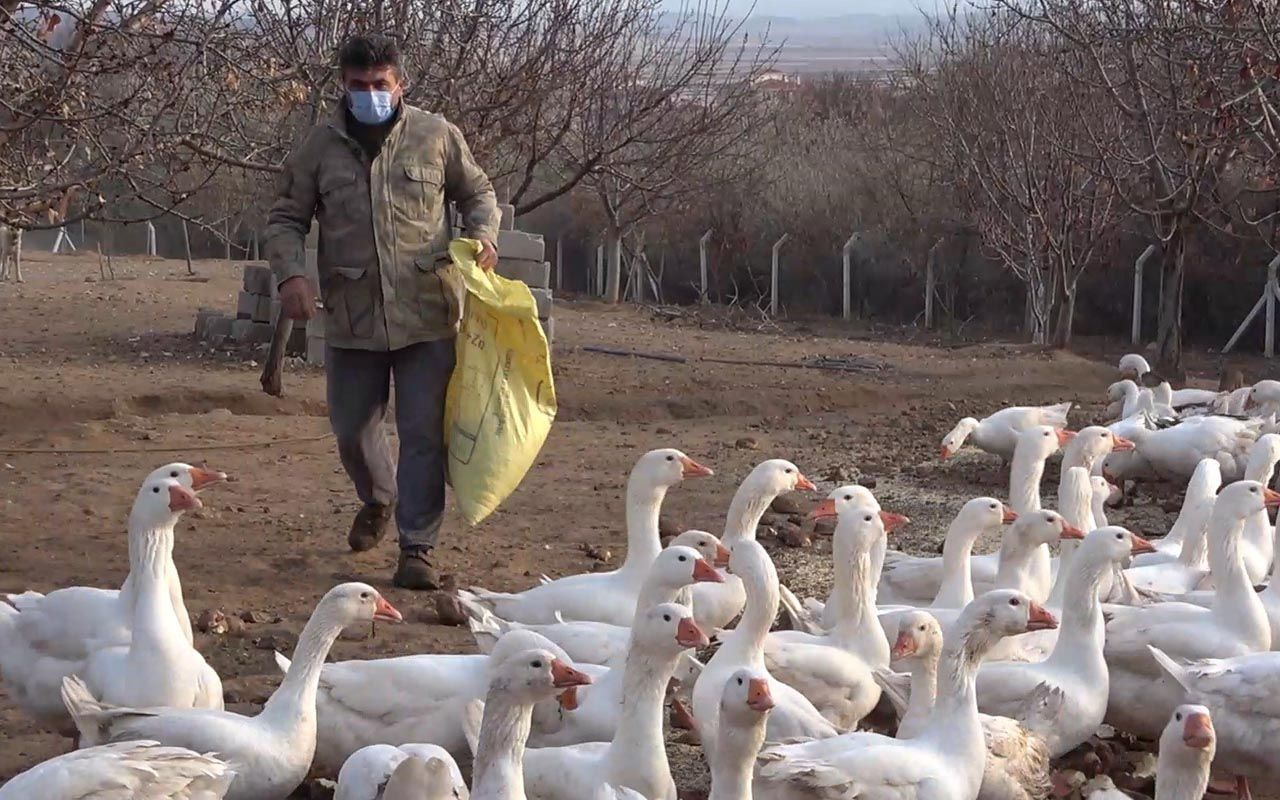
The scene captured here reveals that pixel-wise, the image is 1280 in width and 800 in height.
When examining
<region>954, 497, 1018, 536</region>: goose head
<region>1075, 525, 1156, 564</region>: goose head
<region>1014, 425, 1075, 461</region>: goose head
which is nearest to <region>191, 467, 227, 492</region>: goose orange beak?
<region>954, 497, 1018, 536</region>: goose head

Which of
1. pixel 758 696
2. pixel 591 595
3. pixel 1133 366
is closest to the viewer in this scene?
pixel 758 696

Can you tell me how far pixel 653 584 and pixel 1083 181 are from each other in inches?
639

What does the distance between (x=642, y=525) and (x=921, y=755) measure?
7.43ft

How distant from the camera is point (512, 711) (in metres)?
4.35

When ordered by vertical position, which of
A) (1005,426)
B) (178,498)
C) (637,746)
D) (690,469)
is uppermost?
(178,498)

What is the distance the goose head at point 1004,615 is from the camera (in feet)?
16.7

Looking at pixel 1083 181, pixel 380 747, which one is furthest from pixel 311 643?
pixel 1083 181

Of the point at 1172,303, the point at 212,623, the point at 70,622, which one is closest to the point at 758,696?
the point at 70,622

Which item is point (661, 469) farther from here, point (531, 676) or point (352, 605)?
point (531, 676)

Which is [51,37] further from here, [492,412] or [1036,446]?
[1036,446]

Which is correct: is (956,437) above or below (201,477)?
below

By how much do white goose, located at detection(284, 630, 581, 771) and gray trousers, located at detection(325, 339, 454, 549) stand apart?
1900mm

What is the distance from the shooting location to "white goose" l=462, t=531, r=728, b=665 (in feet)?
18.0

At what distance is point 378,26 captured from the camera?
39.2 feet
